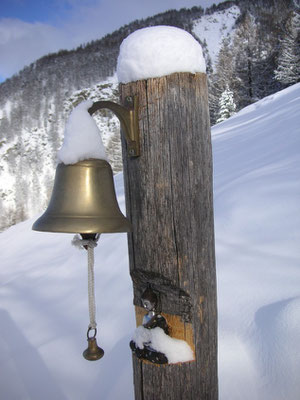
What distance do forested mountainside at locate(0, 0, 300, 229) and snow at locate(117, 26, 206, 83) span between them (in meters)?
28.0

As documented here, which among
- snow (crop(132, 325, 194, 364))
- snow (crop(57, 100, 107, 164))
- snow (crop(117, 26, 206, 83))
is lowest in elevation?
snow (crop(132, 325, 194, 364))

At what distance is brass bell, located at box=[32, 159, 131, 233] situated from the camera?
829mm

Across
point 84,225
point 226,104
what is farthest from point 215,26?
point 84,225

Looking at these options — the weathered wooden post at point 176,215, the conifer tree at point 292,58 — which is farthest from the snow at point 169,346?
the conifer tree at point 292,58

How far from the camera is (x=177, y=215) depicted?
2.60ft

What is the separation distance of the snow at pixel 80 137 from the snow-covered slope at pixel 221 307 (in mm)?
1394

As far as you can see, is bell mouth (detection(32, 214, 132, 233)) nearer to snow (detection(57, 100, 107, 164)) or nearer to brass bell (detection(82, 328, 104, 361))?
→ snow (detection(57, 100, 107, 164))

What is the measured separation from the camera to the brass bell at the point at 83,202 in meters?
0.83

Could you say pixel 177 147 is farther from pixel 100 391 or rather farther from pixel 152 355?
pixel 100 391

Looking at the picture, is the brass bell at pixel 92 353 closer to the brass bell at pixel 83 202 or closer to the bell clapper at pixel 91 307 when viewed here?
the bell clapper at pixel 91 307

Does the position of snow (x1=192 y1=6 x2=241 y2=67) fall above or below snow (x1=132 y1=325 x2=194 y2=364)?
above

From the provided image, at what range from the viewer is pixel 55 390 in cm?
177

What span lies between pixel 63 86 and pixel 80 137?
6804 cm

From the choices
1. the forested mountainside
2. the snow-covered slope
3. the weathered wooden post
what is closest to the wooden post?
the weathered wooden post
